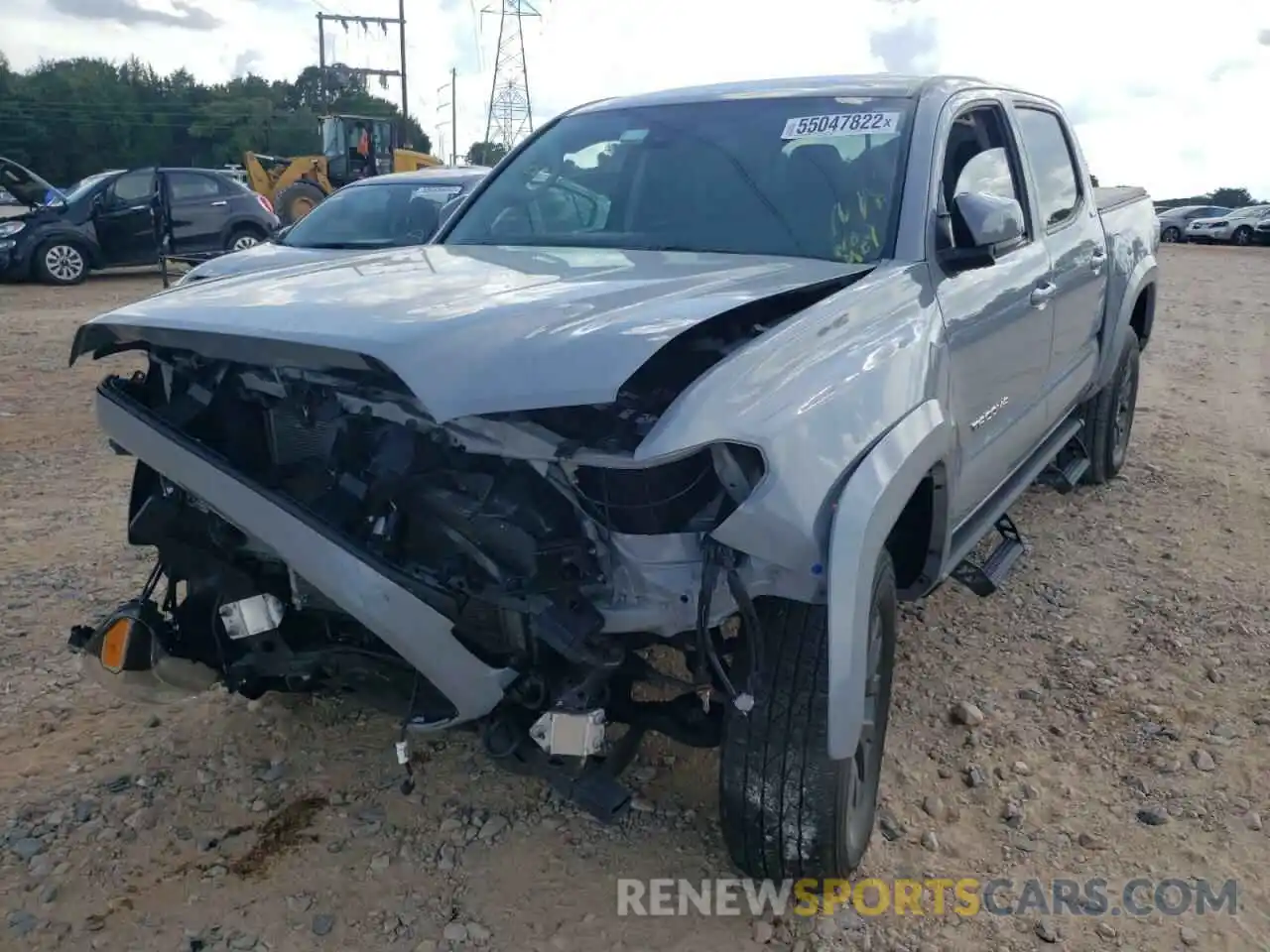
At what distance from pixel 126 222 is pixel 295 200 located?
515 cm

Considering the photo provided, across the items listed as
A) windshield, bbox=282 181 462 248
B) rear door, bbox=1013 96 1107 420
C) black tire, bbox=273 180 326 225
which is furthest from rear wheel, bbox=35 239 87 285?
rear door, bbox=1013 96 1107 420

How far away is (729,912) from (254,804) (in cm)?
134

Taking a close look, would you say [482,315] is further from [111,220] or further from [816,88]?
[111,220]

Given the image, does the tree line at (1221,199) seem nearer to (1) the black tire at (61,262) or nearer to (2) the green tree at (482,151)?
(2) the green tree at (482,151)

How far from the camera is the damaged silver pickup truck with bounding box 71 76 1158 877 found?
2.20 meters

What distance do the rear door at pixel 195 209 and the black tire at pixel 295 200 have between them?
407 cm

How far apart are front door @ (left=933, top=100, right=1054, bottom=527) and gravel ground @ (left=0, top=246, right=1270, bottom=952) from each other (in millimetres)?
711

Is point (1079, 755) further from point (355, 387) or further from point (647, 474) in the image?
point (355, 387)

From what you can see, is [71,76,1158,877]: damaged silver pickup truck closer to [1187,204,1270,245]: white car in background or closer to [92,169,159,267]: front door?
[92,169,159,267]: front door

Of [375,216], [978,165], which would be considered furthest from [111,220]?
[978,165]

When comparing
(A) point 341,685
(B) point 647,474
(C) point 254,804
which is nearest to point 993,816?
(B) point 647,474

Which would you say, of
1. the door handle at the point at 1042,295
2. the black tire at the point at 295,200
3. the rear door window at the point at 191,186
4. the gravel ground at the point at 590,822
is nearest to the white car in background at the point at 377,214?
the gravel ground at the point at 590,822

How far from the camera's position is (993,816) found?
9.89ft

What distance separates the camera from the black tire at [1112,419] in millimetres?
5547
